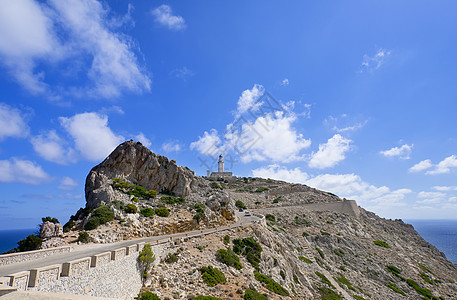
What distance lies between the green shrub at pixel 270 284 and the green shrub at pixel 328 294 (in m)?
8.01

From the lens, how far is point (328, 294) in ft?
89.0

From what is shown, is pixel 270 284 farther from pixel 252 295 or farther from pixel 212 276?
pixel 212 276

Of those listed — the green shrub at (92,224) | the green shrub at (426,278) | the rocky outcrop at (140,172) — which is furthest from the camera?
the green shrub at (426,278)

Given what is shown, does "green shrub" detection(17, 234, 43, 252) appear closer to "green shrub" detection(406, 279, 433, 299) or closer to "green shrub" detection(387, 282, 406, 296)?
"green shrub" detection(387, 282, 406, 296)

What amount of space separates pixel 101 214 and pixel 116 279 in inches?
462

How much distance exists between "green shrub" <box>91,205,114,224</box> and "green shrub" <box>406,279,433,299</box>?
44.2 m

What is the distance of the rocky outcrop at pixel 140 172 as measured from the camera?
3073 cm

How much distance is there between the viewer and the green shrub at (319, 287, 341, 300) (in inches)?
1038

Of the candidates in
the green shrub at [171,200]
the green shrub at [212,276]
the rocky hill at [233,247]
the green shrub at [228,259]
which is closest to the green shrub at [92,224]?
the rocky hill at [233,247]

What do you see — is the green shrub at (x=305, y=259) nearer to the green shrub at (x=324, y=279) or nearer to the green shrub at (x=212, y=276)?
the green shrub at (x=324, y=279)

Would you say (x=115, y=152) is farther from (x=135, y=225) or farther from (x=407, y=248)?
(x=407, y=248)

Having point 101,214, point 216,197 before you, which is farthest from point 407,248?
point 101,214

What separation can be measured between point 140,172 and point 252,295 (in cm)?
2311

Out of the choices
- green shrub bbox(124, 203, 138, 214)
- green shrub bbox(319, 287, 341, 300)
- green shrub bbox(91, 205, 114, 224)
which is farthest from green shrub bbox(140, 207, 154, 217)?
green shrub bbox(319, 287, 341, 300)
